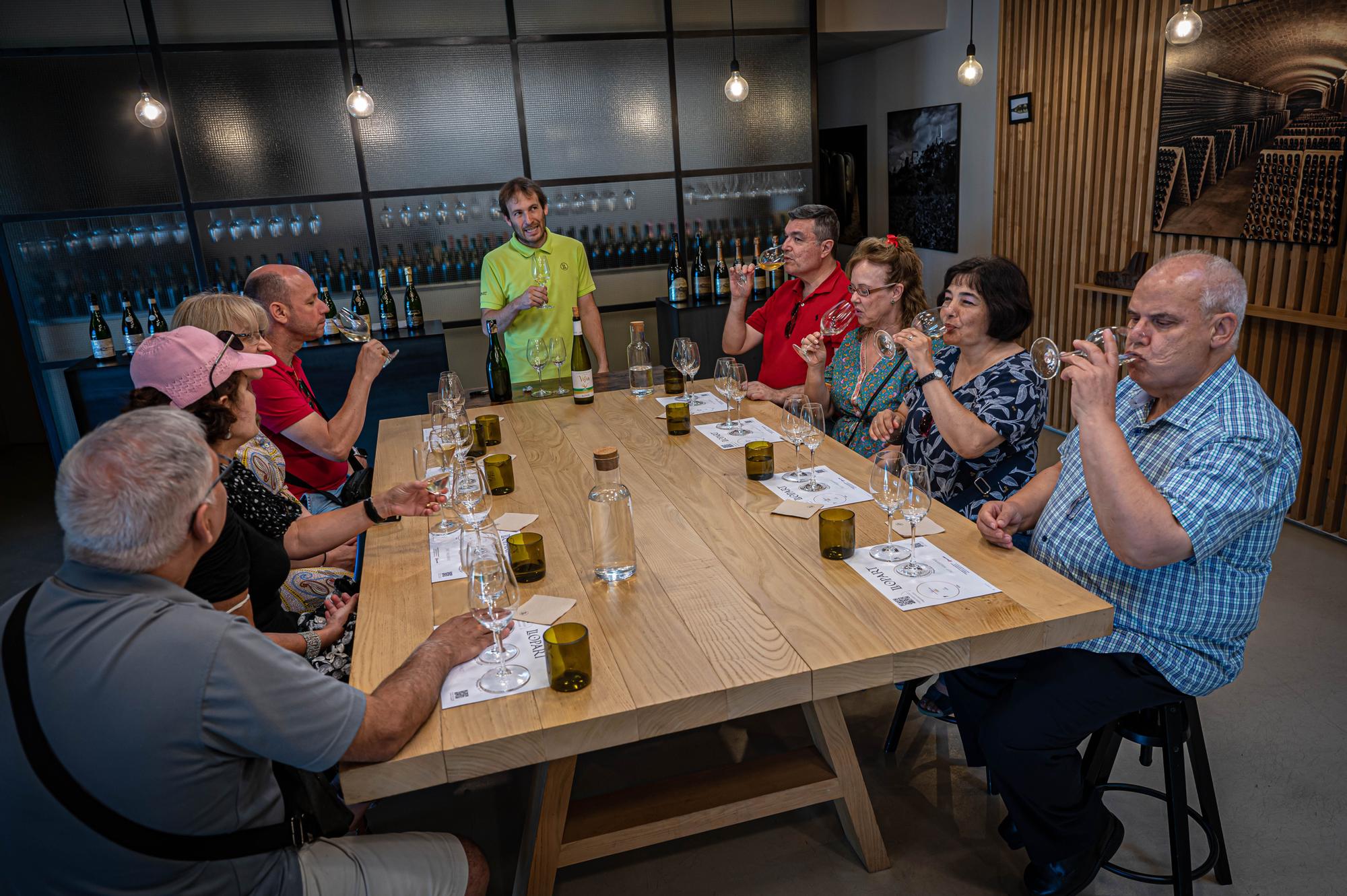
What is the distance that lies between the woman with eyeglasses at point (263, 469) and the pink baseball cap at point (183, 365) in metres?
0.15

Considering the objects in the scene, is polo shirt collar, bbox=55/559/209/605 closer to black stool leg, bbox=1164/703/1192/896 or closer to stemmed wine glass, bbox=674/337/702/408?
black stool leg, bbox=1164/703/1192/896

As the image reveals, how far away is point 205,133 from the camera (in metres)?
4.92

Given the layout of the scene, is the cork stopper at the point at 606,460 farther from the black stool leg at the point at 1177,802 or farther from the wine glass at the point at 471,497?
the black stool leg at the point at 1177,802

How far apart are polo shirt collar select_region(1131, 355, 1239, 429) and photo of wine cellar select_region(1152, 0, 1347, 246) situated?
2516 mm

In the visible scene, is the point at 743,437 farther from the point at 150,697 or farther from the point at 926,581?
the point at 150,697

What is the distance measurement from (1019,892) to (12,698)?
1988 mm

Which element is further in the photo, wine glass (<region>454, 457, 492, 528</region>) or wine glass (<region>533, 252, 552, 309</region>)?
wine glass (<region>533, 252, 552, 309</region>)

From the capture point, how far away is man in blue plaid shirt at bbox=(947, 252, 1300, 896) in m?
1.63

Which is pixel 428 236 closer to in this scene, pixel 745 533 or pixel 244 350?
pixel 244 350

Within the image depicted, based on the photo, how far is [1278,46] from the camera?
3734 millimetres

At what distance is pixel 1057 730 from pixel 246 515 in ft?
6.24

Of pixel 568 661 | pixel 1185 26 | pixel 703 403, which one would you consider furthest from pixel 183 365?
pixel 1185 26

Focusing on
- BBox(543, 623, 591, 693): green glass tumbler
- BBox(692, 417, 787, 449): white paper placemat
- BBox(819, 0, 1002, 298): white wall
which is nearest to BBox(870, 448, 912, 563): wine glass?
BBox(543, 623, 591, 693): green glass tumbler

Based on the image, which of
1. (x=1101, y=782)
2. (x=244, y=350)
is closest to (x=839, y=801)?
(x=1101, y=782)
